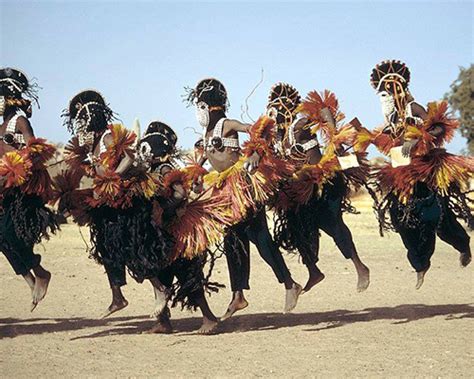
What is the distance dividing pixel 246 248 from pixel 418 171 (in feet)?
6.02

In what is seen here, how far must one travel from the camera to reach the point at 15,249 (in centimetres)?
876

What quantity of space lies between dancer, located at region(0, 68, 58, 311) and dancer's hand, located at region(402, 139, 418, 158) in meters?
3.38

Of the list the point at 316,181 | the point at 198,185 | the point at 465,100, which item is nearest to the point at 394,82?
the point at 316,181

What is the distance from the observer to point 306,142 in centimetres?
955

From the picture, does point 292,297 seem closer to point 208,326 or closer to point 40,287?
point 208,326

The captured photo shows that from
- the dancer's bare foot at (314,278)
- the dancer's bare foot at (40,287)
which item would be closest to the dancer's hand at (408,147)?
the dancer's bare foot at (314,278)

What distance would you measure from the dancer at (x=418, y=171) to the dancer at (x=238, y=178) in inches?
44.3

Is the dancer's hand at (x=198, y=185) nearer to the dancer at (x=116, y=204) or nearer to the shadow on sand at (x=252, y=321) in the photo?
the dancer at (x=116, y=204)

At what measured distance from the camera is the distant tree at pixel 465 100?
99.7 ft

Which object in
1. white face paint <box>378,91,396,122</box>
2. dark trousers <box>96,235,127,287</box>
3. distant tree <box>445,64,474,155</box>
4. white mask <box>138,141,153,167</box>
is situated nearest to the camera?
dark trousers <box>96,235,127,287</box>

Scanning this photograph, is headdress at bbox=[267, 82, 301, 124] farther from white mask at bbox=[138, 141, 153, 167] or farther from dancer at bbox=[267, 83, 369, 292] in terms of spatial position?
white mask at bbox=[138, 141, 153, 167]

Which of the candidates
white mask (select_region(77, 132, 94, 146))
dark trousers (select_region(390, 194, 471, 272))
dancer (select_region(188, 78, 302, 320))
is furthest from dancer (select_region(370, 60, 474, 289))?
white mask (select_region(77, 132, 94, 146))

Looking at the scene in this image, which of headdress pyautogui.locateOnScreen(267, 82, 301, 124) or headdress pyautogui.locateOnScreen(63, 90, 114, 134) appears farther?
headdress pyautogui.locateOnScreen(267, 82, 301, 124)

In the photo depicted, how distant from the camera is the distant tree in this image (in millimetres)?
30391
